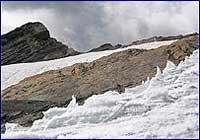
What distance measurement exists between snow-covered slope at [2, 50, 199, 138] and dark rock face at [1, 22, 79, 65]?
48.9 ft

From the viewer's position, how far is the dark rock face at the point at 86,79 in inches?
701

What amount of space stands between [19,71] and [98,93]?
738cm

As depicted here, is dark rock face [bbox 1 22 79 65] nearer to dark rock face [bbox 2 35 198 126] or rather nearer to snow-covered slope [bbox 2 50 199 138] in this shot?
dark rock face [bbox 2 35 198 126]

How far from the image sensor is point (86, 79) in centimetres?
1992

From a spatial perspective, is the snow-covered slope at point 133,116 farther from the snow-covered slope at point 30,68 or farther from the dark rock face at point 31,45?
the dark rock face at point 31,45

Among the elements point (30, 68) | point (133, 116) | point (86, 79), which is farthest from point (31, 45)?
point (133, 116)

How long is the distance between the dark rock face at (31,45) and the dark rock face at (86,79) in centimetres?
917

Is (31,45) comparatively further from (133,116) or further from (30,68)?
(133,116)

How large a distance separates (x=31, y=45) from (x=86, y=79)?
1270cm

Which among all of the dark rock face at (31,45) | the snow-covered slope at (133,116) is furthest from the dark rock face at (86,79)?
the dark rock face at (31,45)

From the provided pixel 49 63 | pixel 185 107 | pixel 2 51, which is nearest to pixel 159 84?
pixel 185 107

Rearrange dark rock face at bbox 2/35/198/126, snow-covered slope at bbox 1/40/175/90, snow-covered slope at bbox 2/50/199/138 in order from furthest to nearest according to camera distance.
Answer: snow-covered slope at bbox 1/40/175/90 < dark rock face at bbox 2/35/198/126 < snow-covered slope at bbox 2/50/199/138

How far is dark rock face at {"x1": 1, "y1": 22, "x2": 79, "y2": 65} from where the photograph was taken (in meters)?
30.8

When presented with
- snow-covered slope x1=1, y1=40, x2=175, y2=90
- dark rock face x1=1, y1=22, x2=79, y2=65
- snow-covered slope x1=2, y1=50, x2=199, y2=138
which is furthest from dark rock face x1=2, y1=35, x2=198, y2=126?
dark rock face x1=1, y1=22, x2=79, y2=65
